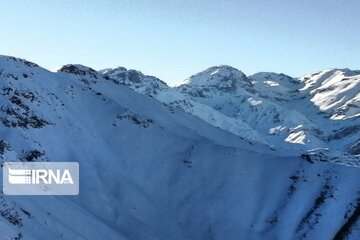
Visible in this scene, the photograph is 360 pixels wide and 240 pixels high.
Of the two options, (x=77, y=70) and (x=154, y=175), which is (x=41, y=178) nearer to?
(x=154, y=175)

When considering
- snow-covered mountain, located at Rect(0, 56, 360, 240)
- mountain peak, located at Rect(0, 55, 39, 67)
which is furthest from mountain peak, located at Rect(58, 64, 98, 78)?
mountain peak, located at Rect(0, 55, 39, 67)

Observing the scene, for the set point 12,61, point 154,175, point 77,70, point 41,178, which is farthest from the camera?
point 77,70

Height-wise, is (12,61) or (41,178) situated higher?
(12,61)

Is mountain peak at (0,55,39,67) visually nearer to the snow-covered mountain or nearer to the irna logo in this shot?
the snow-covered mountain

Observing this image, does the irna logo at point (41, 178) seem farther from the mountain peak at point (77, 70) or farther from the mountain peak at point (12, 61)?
the mountain peak at point (77, 70)

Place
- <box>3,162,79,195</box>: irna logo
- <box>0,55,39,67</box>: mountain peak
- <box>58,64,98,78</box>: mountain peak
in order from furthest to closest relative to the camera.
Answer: <box>58,64,98,78</box>: mountain peak
<box>0,55,39,67</box>: mountain peak
<box>3,162,79,195</box>: irna logo

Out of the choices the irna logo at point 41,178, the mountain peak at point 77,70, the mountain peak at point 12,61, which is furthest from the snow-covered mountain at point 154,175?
the mountain peak at point 77,70

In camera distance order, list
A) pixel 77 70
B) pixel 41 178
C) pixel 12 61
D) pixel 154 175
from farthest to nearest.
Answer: pixel 77 70 → pixel 12 61 → pixel 154 175 → pixel 41 178

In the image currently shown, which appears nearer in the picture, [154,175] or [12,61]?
[154,175]

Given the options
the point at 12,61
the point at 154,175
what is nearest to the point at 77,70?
the point at 12,61

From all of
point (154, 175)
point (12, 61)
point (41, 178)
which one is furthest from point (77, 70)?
point (41, 178)

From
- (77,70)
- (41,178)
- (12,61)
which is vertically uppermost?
(77,70)

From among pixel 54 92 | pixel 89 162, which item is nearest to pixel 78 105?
pixel 54 92

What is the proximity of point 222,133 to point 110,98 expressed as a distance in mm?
20972
